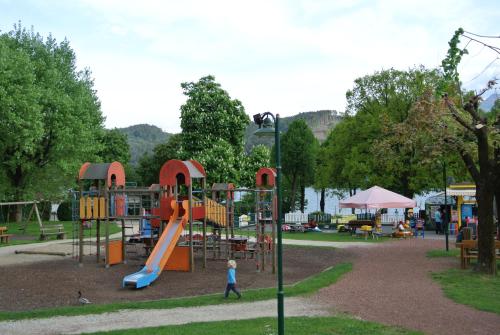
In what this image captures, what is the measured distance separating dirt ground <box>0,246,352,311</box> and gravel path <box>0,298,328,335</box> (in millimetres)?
2138

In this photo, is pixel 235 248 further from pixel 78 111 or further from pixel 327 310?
pixel 78 111

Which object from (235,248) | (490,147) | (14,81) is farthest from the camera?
(14,81)

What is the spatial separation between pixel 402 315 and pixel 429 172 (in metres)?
28.3

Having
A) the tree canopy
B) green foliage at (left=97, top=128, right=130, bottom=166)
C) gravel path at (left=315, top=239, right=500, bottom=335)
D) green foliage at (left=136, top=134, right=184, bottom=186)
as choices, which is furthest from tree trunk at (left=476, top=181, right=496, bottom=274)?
green foliage at (left=97, top=128, right=130, bottom=166)

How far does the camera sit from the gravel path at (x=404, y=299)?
10875mm

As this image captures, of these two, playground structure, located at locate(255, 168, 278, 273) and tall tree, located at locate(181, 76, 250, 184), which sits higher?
tall tree, located at locate(181, 76, 250, 184)

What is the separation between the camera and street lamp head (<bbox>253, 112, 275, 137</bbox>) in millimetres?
9445

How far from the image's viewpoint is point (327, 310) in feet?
39.8

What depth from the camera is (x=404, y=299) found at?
44.0ft

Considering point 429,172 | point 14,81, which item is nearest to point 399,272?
point 429,172

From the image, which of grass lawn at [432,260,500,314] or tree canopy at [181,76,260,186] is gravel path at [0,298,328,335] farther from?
tree canopy at [181,76,260,186]

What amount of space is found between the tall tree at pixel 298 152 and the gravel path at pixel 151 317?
40770 millimetres

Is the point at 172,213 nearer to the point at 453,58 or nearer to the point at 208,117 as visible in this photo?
the point at 453,58

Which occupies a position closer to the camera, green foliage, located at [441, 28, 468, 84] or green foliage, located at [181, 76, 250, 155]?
green foliage, located at [441, 28, 468, 84]
